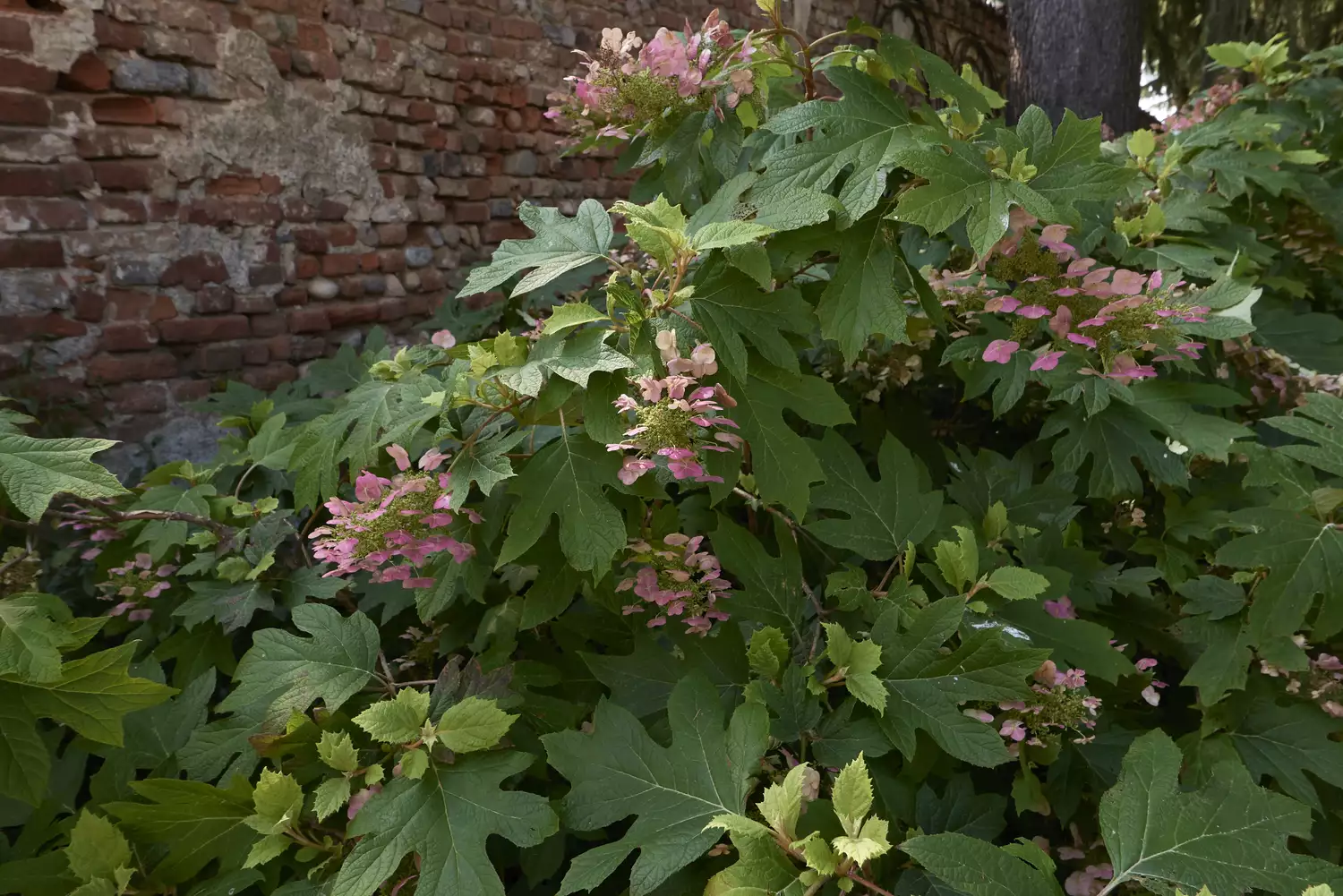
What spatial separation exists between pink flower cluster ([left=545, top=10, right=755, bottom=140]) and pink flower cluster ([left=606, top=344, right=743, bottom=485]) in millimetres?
529

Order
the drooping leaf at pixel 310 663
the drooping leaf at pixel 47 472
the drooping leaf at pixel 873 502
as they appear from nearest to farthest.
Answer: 1. the drooping leaf at pixel 47 472
2. the drooping leaf at pixel 310 663
3. the drooping leaf at pixel 873 502

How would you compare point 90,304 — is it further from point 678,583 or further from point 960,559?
point 960,559

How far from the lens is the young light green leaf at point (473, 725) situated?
38.1 inches

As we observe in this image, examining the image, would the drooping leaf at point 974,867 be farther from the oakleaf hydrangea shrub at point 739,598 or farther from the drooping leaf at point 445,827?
the drooping leaf at point 445,827

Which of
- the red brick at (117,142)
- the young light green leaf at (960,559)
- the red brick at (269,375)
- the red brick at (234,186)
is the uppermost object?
the red brick at (117,142)

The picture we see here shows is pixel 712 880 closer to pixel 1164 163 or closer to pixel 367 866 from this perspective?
pixel 367 866

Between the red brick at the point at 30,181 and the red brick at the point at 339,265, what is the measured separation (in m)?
0.91

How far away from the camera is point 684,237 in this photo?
101 centimetres

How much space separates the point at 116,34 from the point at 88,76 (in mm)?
176

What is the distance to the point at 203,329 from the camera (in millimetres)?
2973

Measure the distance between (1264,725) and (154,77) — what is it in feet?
11.3

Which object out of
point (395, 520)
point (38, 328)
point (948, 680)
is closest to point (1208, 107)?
point (948, 680)

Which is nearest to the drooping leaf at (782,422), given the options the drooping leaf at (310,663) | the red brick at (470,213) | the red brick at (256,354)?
the drooping leaf at (310,663)

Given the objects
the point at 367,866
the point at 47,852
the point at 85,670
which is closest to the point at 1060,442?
the point at 367,866
